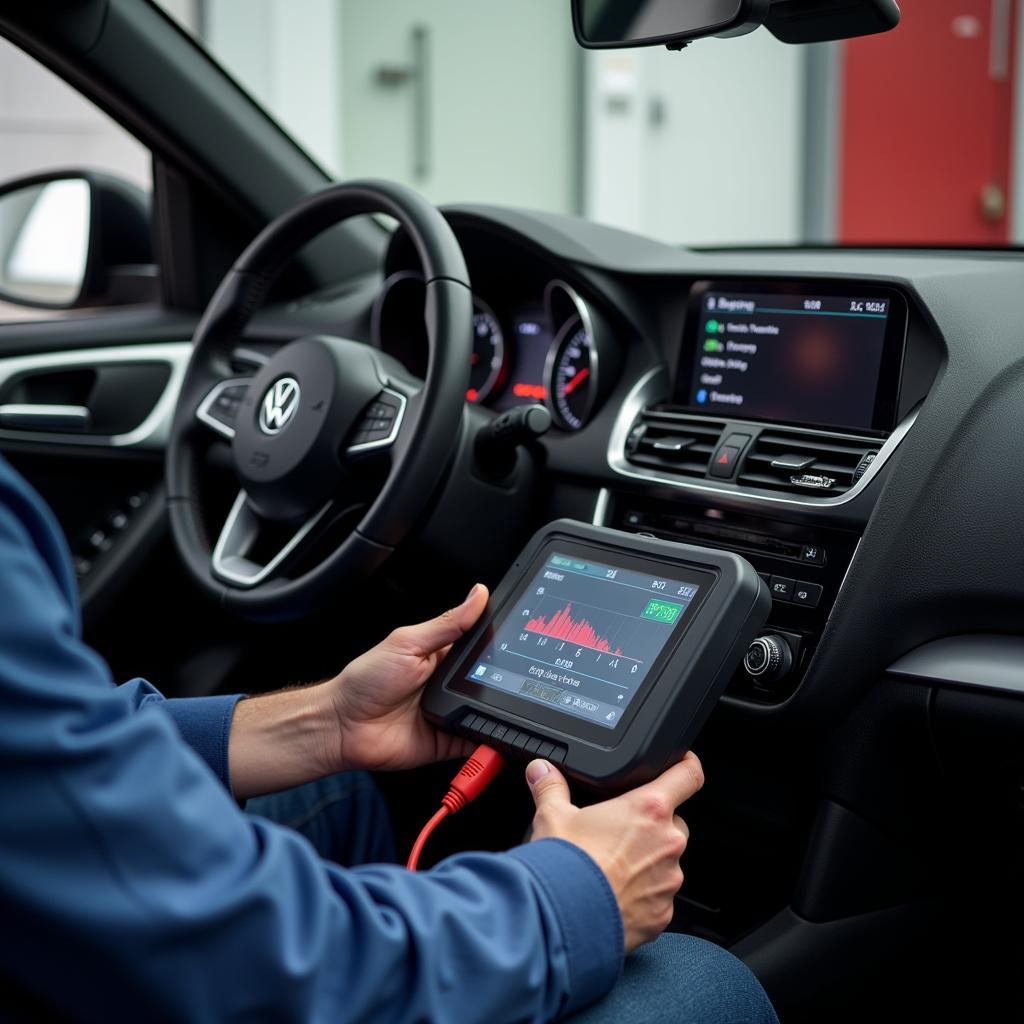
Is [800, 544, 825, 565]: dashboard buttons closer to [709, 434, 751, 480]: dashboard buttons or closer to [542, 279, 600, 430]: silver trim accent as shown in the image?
[709, 434, 751, 480]: dashboard buttons

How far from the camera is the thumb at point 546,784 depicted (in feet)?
2.76

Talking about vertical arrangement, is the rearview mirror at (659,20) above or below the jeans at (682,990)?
above

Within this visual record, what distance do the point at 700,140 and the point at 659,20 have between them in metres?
4.74

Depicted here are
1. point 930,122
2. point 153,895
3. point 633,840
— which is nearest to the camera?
point 153,895

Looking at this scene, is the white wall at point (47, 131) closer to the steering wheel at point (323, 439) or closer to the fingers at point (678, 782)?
the steering wheel at point (323, 439)

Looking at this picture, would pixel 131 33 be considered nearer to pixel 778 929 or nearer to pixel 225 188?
pixel 225 188

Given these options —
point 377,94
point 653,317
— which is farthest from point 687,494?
point 377,94

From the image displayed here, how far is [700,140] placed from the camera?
5.58 meters

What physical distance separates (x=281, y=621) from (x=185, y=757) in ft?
2.14

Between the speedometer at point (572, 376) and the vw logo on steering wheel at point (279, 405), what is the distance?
12.4 inches

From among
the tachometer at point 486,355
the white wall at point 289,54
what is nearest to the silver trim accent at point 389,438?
the tachometer at point 486,355

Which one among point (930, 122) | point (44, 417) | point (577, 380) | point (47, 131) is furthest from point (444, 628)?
point (930, 122)

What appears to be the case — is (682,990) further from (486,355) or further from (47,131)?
(47,131)

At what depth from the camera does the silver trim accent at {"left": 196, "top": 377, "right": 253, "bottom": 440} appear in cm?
144
